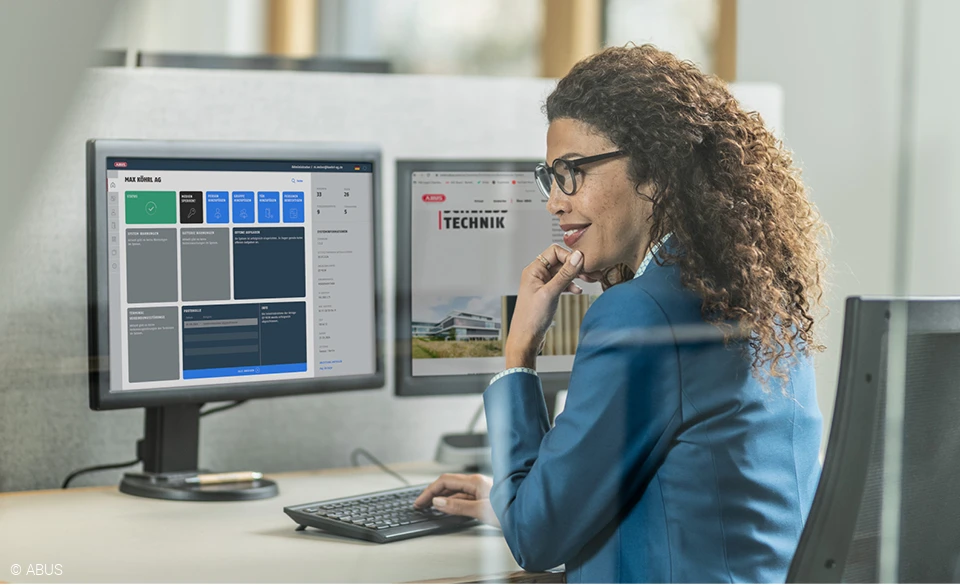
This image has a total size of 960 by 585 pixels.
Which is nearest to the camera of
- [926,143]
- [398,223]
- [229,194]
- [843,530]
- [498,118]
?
[843,530]

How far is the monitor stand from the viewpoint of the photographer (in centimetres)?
131

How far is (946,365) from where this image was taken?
886 millimetres

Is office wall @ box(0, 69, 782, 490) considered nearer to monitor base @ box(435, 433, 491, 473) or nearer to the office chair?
monitor base @ box(435, 433, 491, 473)

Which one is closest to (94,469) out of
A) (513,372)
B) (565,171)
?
(513,372)

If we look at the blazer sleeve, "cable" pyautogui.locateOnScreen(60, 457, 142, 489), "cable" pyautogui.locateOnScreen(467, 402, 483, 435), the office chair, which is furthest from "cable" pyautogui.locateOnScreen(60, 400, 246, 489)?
the office chair

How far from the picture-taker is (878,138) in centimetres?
121

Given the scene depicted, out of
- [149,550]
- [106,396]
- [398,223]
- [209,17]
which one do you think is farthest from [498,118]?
[149,550]

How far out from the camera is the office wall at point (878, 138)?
1.17 metres

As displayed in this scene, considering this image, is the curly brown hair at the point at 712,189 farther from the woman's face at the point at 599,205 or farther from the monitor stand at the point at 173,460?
the monitor stand at the point at 173,460

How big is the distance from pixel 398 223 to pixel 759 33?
0.53 m

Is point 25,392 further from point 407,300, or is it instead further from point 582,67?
point 582,67

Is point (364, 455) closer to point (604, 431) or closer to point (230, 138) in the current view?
point (230, 138)

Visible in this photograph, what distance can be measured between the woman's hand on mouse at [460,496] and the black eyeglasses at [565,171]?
0.36 metres

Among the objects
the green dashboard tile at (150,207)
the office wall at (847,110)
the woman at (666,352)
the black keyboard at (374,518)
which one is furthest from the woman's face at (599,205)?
the green dashboard tile at (150,207)
